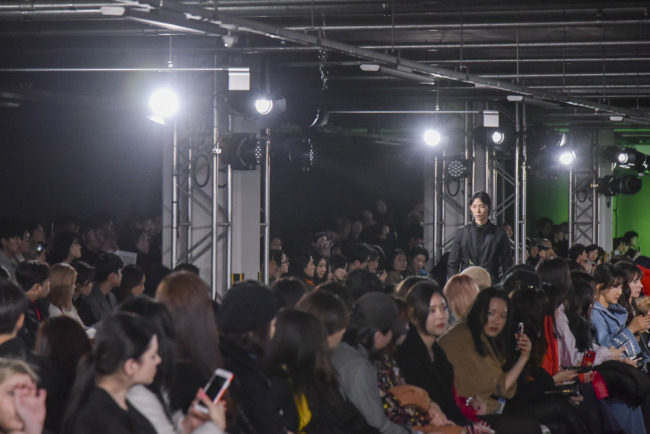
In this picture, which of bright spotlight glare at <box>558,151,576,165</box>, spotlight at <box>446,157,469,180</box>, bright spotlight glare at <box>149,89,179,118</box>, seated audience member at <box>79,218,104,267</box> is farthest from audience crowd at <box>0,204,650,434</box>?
bright spotlight glare at <box>558,151,576,165</box>

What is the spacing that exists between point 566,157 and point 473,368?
385 inches

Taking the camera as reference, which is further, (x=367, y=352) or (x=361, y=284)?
(x=361, y=284)

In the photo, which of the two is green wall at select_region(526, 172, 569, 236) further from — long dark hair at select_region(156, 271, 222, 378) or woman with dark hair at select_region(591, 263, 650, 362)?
long dark hair at select_region(156, 271, 222, 378)

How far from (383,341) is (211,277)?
5295 millimetres

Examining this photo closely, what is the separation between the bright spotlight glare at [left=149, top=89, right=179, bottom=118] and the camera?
8.66 m

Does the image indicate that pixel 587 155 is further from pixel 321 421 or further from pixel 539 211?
pixel 321 421

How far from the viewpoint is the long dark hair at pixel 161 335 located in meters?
3.15

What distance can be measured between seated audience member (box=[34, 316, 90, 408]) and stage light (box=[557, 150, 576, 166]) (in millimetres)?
11328

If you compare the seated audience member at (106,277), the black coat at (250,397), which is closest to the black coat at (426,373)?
the black coat at (250,397)

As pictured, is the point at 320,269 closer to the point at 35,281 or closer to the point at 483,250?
the point at 483,250

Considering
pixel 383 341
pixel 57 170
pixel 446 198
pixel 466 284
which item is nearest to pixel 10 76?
pixel 57 170

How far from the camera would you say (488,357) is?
545 centimetres

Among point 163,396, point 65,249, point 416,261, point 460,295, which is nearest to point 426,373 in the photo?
point 460,295

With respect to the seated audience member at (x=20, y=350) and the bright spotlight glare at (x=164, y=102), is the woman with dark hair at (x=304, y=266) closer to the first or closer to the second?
the bright spotlight glare at (x=164, y=102)
